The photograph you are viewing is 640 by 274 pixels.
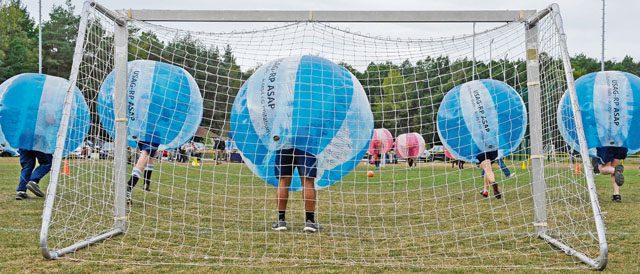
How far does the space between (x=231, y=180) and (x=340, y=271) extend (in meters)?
11.5

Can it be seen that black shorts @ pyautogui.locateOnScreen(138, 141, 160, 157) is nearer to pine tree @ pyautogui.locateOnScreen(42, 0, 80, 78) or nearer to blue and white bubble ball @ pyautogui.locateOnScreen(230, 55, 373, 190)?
blue and white bubble ball @ pyautogui.locateOnScreen(230, 55, 373, 190)

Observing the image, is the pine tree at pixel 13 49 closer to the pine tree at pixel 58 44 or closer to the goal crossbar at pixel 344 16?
the pine tree at pixel 58 44

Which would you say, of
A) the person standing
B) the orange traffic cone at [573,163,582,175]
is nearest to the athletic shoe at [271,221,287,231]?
the person standing

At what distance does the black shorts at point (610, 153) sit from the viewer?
33.7 ft

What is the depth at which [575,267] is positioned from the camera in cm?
496

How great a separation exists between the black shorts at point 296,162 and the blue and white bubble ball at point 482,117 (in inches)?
138

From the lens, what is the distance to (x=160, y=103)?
8391mm

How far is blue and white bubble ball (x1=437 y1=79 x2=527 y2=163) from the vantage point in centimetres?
962

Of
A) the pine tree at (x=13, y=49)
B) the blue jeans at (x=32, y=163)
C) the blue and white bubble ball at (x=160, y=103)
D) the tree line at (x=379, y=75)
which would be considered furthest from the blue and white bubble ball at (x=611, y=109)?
the pine tree at (x=13, y=49)

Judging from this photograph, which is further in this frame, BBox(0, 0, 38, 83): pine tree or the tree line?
BBox(0, 0, 38, 83): pine tree

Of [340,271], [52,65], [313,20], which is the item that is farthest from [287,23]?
[52,65]

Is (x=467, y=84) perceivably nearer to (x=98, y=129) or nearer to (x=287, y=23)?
(x=287, y=23)

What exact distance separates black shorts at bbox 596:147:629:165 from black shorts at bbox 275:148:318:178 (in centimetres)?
592

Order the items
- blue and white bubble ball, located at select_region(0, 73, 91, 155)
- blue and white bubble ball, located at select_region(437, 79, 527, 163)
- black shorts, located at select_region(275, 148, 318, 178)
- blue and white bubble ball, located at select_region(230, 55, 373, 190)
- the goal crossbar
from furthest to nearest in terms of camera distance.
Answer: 1. blue and white bubble ball, located at select_region(437, 79, 527, 163)
2. blue and white bubble ball, located at select_region(0, 73, 91, 155)
3. black shorts, located at select_region(275, 148, 318, 178)
4. blue and white bubble ball, located at select_region(230, 55, 373, 190)
5. the goal crossbar
